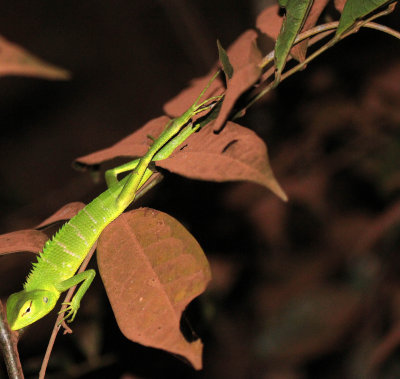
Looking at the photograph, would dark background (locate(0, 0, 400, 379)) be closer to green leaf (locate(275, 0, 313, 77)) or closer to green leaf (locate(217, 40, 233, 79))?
green leaf (locate(217, 40, 233, 79))

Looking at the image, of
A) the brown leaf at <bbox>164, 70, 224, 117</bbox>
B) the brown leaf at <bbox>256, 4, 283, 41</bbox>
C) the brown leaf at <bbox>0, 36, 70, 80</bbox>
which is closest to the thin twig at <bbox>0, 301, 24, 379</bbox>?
the brown leaf at <bbox>0, 36, 70, 80</bbox>

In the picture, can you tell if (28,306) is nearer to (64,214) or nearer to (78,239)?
(78,239)

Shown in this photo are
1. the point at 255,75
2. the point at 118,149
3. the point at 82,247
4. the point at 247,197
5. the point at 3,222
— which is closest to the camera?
the point at 255,75

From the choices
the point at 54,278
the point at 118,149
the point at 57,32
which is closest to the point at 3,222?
the point at 54,278

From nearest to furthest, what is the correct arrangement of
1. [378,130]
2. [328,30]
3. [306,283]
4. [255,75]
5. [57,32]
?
[255,75]
[328,30]
[378,130]
[306,283]
[57,32]

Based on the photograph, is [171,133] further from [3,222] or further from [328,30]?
[3,222]

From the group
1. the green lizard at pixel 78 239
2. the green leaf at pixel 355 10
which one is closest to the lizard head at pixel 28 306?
the green lizard at pixel 78 239
